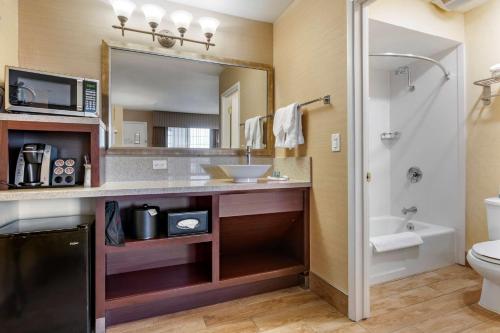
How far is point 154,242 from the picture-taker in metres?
1.63

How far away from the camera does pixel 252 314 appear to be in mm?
1733

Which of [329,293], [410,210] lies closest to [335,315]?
[329,293]

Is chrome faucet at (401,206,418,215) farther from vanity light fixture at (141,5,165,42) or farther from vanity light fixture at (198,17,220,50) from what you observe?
vanity light fixture at (141,5,165,42)

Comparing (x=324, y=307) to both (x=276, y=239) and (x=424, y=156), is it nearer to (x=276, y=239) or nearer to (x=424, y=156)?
(x=276, y=239)

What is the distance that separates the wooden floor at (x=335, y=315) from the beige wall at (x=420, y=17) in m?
2.12

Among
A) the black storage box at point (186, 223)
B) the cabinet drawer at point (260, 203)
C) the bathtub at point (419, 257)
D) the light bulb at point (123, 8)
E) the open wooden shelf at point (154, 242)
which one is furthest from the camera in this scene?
the bathtub at point (419, 257)

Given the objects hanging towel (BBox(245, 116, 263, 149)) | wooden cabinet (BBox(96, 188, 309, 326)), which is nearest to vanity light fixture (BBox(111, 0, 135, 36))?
hanging towel (BBox(245, 116, 263, 149))

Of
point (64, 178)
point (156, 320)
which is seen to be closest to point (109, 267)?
point (156, 320)

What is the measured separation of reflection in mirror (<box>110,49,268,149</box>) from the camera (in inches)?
81.5

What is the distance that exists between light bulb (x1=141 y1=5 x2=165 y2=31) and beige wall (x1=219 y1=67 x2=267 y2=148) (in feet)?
2.14

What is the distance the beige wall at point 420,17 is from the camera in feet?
6.76

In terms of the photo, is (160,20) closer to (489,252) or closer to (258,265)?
(258,265)

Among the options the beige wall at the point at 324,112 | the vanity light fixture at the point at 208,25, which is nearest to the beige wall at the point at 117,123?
the vanity light fixture at the point at 208,25

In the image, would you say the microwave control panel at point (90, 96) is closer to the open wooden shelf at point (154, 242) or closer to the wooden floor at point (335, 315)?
the open wooden shelf at point (154, 242)
